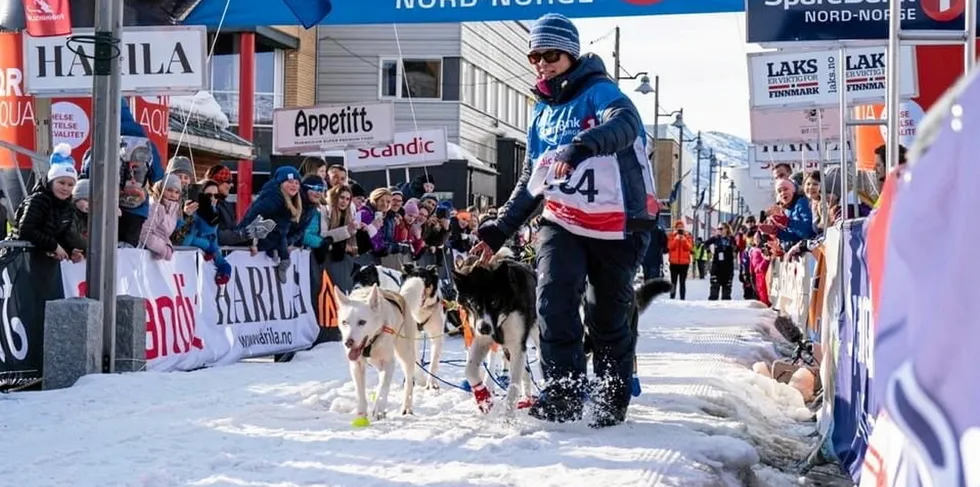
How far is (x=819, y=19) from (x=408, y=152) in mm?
10060

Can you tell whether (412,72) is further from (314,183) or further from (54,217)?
(54,217)

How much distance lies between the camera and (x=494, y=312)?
550 cm

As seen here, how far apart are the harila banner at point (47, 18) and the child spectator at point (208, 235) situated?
176 centimetres

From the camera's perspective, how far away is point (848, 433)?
4.49 m

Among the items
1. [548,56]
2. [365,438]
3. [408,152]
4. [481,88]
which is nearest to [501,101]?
[481,88]

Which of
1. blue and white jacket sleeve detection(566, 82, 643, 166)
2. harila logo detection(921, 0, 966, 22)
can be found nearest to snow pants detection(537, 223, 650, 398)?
blue and white jacket sleeve detection(566, 82, 643, 166)

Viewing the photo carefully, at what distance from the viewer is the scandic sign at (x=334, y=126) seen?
1356cm

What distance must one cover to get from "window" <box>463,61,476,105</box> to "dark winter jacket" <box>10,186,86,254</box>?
25.9 meters

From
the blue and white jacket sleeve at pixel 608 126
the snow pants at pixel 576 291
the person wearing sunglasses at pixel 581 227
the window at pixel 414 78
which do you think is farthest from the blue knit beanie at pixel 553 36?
the window at pixel 414 78

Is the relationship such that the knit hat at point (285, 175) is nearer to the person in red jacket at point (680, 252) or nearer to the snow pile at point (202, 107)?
the snow pile at point (202, 107)

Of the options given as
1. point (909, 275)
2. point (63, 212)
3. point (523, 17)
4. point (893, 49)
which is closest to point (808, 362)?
point (523, 17)

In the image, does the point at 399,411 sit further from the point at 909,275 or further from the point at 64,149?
the point at 909,275

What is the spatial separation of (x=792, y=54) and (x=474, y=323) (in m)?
7.38

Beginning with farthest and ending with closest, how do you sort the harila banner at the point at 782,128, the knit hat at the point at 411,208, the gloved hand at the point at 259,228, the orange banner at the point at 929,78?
the harila banner at the point at 782,128
the knit hat at the point at 411,208
the orange banner at the point at 929,78
the gloved hand at the point at 259,228
